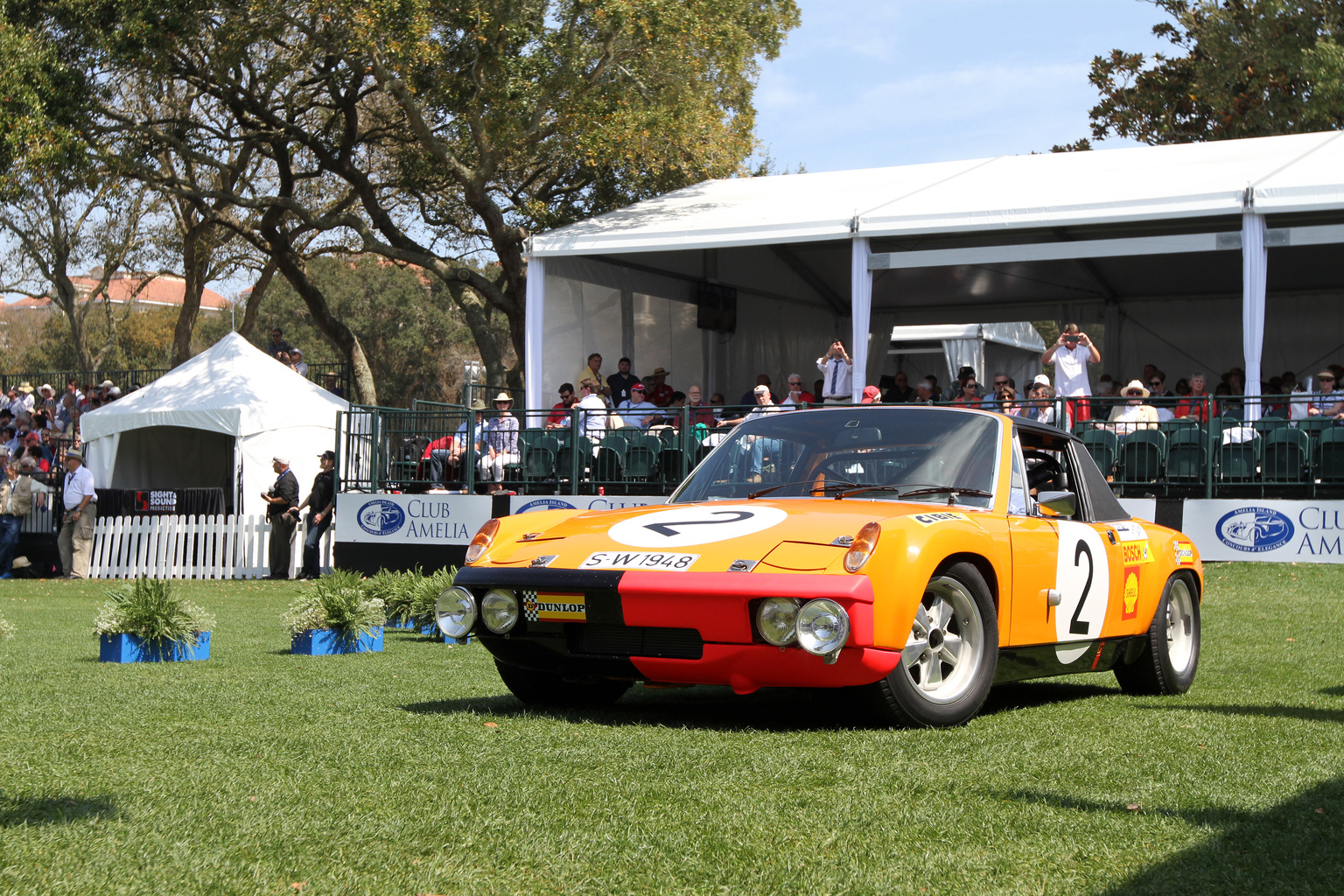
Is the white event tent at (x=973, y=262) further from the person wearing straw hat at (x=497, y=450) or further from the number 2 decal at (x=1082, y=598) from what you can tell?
the number 2 decal at (x=1082, y=598)

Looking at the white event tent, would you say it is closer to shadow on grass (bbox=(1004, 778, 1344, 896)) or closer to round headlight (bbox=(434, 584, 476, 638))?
round headlight (bbox=(434, 584, 476, 638))

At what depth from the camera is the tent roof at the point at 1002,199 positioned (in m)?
15.7

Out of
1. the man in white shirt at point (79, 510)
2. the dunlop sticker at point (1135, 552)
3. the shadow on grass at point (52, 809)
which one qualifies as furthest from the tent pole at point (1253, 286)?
the man in white shirt at point (79, 510)

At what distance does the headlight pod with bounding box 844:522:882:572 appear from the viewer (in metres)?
5.27

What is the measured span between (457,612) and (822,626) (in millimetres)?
1735

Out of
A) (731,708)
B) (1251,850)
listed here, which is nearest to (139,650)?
(731,708)

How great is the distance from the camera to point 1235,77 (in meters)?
26.9

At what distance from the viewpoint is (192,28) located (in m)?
22.5

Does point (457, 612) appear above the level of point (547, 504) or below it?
below

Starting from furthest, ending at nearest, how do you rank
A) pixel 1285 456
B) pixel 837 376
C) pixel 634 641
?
pixel 837 376 → pixel 1285 456 → pixel 634 641

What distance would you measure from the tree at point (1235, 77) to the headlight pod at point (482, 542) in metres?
20.7

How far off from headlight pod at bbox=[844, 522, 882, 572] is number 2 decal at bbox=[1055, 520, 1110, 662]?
58.6 inches

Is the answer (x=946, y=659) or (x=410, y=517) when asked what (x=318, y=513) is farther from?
(x=946, y=659)

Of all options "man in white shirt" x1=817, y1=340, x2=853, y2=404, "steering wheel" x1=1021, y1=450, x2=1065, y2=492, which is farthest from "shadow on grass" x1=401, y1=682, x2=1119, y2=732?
"man in white shirt" x1=817, y1=340, x2=853, y2=404
